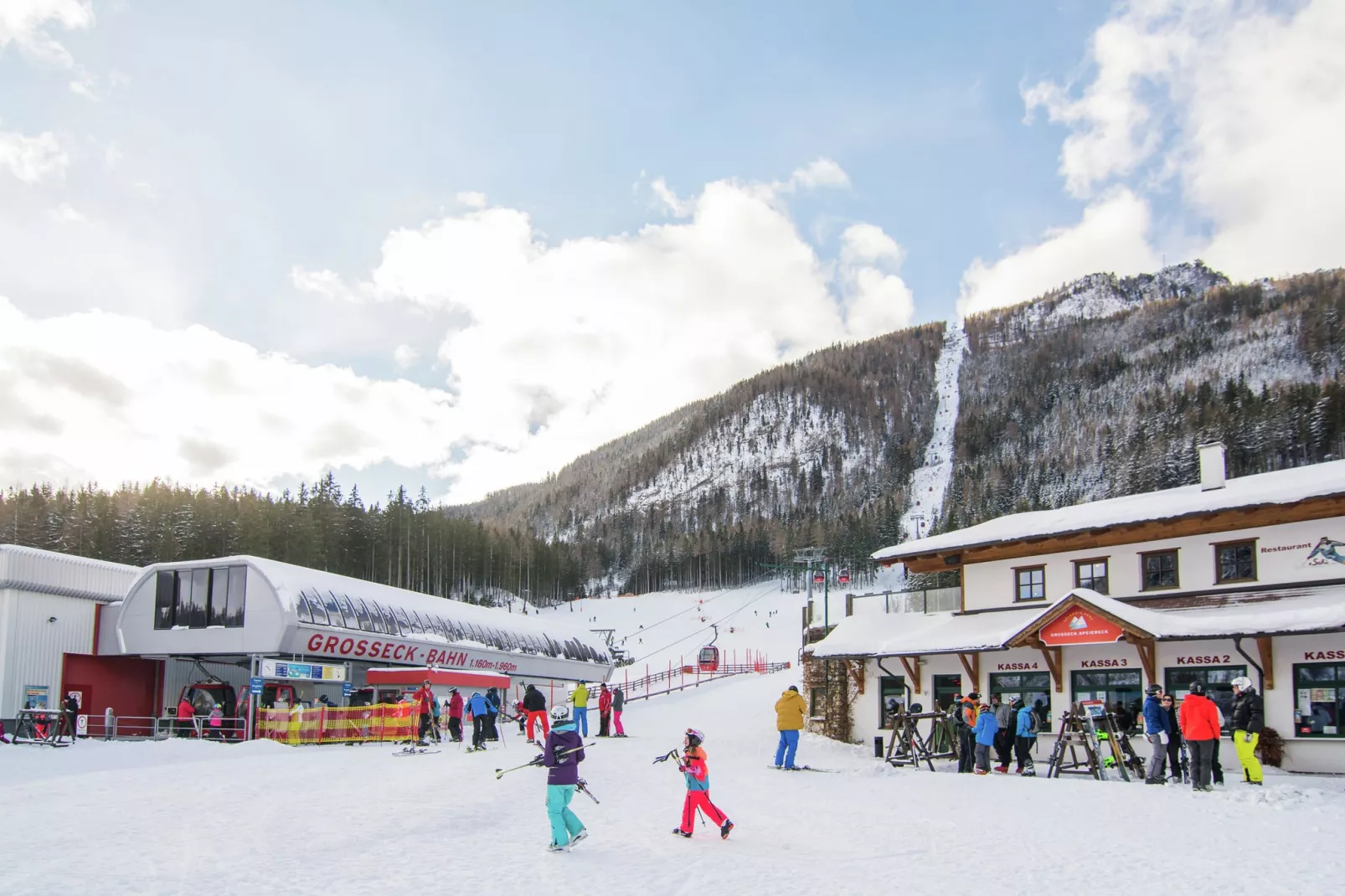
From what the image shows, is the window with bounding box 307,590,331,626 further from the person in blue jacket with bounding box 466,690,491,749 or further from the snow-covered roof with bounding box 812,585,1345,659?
the snow-covered roof with bounding box 812,585,1345,659

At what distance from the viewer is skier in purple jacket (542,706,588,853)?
10.5 metres

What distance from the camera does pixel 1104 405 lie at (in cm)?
19375

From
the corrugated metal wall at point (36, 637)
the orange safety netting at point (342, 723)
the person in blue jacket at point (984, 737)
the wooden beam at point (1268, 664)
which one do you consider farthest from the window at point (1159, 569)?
the corrugated metal wall at point (36, 637)

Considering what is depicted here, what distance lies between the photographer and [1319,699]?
20453mm

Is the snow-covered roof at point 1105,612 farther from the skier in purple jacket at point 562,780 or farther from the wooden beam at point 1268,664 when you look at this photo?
the skier in purple jacket at point 562,780

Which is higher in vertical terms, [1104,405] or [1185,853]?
[1104,405]

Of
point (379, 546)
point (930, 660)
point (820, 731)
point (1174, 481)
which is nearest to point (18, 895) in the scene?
point (930, 660)

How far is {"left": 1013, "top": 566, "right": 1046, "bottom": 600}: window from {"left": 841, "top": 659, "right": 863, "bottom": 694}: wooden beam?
486 centimetres

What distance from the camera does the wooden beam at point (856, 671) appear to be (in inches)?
1172

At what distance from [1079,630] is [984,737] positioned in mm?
4542

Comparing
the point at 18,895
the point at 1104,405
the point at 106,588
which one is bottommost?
the point at 18,895

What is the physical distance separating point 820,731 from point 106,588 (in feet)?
83.1

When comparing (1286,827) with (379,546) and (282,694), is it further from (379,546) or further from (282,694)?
(379,546)

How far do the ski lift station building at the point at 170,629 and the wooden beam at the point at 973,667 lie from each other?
19.9 meters
